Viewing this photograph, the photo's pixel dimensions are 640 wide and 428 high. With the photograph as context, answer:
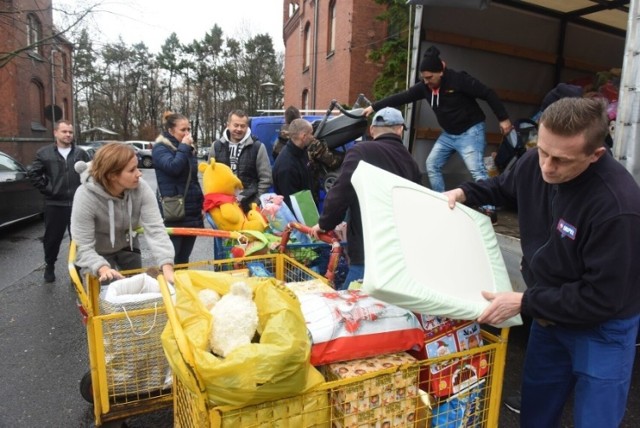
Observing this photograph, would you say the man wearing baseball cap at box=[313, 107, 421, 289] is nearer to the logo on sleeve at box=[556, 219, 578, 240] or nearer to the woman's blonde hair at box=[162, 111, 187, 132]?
the logo on sleeve at box=[556, 219, 578, 240]

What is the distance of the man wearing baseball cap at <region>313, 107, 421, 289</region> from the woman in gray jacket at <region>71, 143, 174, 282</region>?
3.55 feet

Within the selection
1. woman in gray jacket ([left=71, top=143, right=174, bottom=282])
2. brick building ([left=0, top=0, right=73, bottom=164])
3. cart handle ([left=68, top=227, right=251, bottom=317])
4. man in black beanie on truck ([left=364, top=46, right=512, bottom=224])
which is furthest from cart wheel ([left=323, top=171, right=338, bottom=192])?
brick building ([left=0, top=0, right=73, bottom=164])

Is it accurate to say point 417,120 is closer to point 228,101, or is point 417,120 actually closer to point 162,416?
point 162,416

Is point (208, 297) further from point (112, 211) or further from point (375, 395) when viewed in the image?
point (112, 211)

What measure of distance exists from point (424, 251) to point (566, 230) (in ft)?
1.99

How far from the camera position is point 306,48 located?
22.0 metres

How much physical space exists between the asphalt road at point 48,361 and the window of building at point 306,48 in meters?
16.9

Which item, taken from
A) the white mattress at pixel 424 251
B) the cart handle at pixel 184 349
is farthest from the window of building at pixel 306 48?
the cart handle at pixel 184 349

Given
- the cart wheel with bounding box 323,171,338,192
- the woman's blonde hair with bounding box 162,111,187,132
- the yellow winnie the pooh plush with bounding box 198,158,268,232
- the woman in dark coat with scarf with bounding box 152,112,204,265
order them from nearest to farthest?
the yellow winnie the pooh plush with bounding box 198,158,268,232 → the woman in dark coat with scarf with bounding box 152,112,204,265 → the woman's blonde hair with bounding box 162,111,187,132 → the cart wheel with bounding box 323,171,338,192

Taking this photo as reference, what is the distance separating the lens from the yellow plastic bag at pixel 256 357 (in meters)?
1.41

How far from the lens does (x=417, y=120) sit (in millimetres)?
5445

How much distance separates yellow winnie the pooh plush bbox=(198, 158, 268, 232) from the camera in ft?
13.3

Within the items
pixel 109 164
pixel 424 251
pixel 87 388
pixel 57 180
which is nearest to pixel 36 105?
pixel 57 180

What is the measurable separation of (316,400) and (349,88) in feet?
47.6
